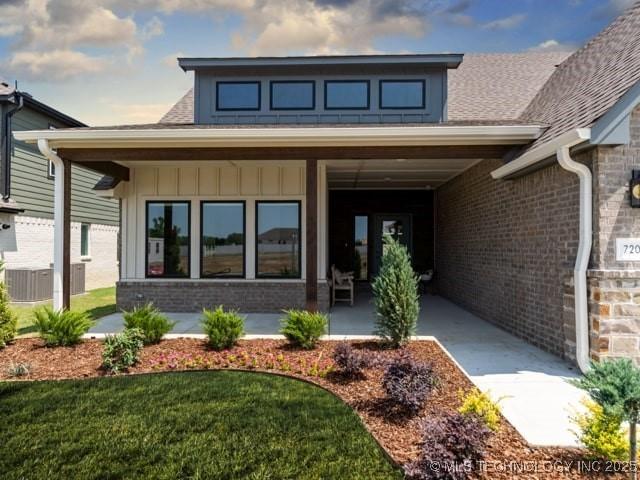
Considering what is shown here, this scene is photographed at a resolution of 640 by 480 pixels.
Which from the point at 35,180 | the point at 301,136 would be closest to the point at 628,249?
the point at 301,136

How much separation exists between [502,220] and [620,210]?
8.71ft

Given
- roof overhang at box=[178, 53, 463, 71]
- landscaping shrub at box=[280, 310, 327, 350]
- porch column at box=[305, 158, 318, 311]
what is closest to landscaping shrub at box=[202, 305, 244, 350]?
landscaping shrub at box=[280, 310, 327, 350]

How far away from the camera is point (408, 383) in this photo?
3.71 m

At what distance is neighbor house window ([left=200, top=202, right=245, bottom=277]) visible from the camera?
9.03 meters

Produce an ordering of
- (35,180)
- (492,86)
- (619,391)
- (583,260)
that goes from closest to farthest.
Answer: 1. (619,391)
2. (583,260)
3. (492,86)
4. (35,180)

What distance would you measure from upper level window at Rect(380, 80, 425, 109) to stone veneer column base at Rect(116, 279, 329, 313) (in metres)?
4.63

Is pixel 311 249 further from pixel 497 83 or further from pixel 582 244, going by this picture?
pixel 497 83

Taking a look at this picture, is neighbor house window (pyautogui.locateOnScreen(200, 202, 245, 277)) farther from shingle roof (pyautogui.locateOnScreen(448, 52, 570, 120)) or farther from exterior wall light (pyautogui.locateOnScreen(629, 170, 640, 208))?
exterior wall light (pyautogui.locateOnScreen(629, 170, 640, 208))

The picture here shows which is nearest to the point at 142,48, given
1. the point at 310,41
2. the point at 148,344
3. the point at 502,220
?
the point at 310,41

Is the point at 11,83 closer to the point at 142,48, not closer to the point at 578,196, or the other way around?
the point at 142,48

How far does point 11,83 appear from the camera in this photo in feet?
41.8

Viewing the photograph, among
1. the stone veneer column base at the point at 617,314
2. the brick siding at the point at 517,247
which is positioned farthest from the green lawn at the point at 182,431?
the brick siding at the point at 517,247

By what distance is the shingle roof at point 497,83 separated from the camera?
10.1 metres

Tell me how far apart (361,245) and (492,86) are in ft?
19.9
